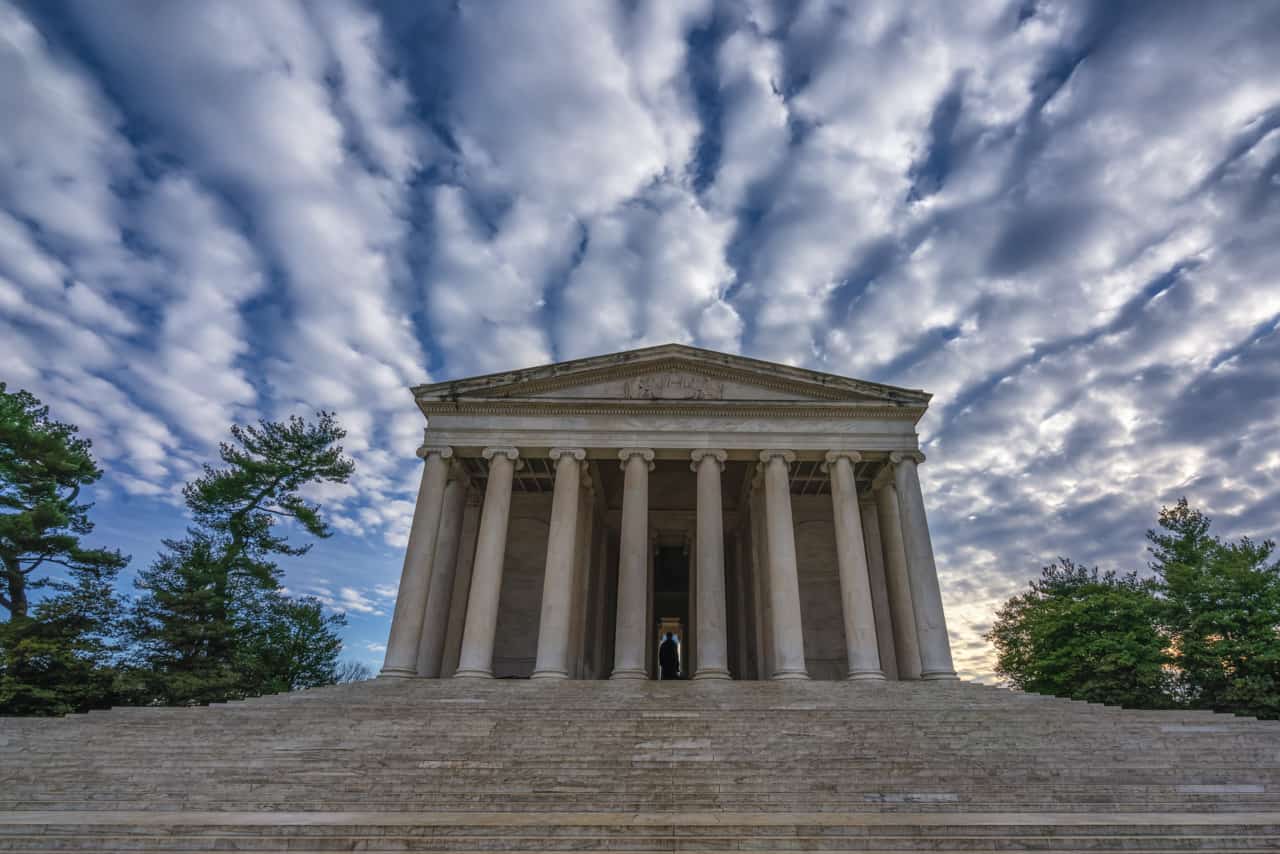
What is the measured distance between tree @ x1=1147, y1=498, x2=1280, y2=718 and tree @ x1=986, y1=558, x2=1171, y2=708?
1.09 metres

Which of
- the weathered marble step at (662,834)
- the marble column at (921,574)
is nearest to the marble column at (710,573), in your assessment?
the marble column at (921,574)

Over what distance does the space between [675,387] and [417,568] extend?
13227 mm

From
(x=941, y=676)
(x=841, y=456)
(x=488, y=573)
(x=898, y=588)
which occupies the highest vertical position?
(x=841, y=456)

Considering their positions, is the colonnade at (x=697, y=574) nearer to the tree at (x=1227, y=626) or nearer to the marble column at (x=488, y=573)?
the marble column at (x=488, y=573)

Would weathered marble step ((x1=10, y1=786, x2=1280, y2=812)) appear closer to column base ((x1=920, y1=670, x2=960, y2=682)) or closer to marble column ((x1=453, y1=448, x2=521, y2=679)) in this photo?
marble column ((x1=453, y1=448, x2=521, y2=679))

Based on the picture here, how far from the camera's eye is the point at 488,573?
82.8ft

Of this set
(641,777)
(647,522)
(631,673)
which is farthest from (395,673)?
(641,777)

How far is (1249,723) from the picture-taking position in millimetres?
16719

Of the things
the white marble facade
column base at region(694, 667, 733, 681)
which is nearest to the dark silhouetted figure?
the white marble facade

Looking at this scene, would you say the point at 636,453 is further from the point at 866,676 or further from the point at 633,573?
the point at 866,676

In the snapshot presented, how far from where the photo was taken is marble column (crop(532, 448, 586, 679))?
23.4 m

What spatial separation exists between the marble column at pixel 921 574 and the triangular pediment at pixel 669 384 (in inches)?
125

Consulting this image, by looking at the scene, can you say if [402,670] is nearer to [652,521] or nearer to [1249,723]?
[652,521]

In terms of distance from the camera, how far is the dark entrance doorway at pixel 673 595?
39.2 metres
